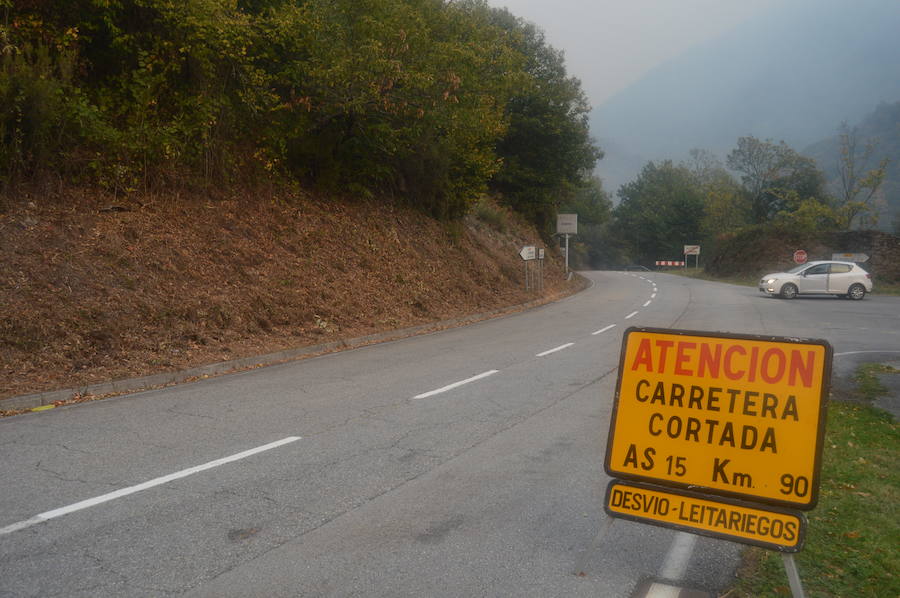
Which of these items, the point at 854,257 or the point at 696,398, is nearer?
the point at 696,398

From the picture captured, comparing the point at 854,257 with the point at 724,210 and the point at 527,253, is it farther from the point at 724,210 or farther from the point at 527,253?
the point at 724,210

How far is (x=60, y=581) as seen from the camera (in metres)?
3.78

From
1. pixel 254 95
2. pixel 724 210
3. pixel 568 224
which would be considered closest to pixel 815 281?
pixel 568 224

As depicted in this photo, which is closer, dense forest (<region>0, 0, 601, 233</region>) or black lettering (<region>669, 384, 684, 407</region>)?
black lettering (<region>669, 384, 684, 407</region>)

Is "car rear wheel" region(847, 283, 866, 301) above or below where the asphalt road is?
below

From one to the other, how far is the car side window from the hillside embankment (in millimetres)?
14923

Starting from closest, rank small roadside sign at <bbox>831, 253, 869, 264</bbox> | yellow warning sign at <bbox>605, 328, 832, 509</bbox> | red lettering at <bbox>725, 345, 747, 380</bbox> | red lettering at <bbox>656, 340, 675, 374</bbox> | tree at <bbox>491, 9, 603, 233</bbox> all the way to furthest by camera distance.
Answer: yellow warning sign at <bbox>605, 328, 832, 509</bbox>
red lettering at <bbox>725, 345, 747, 380</bbox>
red lettering at <bbox>656, 340, 675, 374</bbox>
small roadside sign at <bbox>831, 253, 869, 264</bbox>
tree at <bbox>491, 9, 603, 233</bbox>

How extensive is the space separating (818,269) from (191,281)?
2561 centimetres

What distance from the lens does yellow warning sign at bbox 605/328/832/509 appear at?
363 centimetres

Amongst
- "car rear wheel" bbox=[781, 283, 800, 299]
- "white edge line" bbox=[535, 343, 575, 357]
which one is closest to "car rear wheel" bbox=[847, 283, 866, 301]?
"car rear wheel" bbox=[781, 283, 800, 299]

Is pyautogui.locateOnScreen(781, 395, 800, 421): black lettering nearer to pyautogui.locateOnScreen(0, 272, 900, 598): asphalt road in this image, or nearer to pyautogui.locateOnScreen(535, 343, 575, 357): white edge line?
pyautogui.locateOnScreen(0, 272, 900, 598): asphalt road

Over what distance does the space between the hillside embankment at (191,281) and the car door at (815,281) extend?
14.5 metres

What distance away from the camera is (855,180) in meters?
58.8

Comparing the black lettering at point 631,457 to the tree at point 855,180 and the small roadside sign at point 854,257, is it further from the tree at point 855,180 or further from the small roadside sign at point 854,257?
the tree at point 855,180
